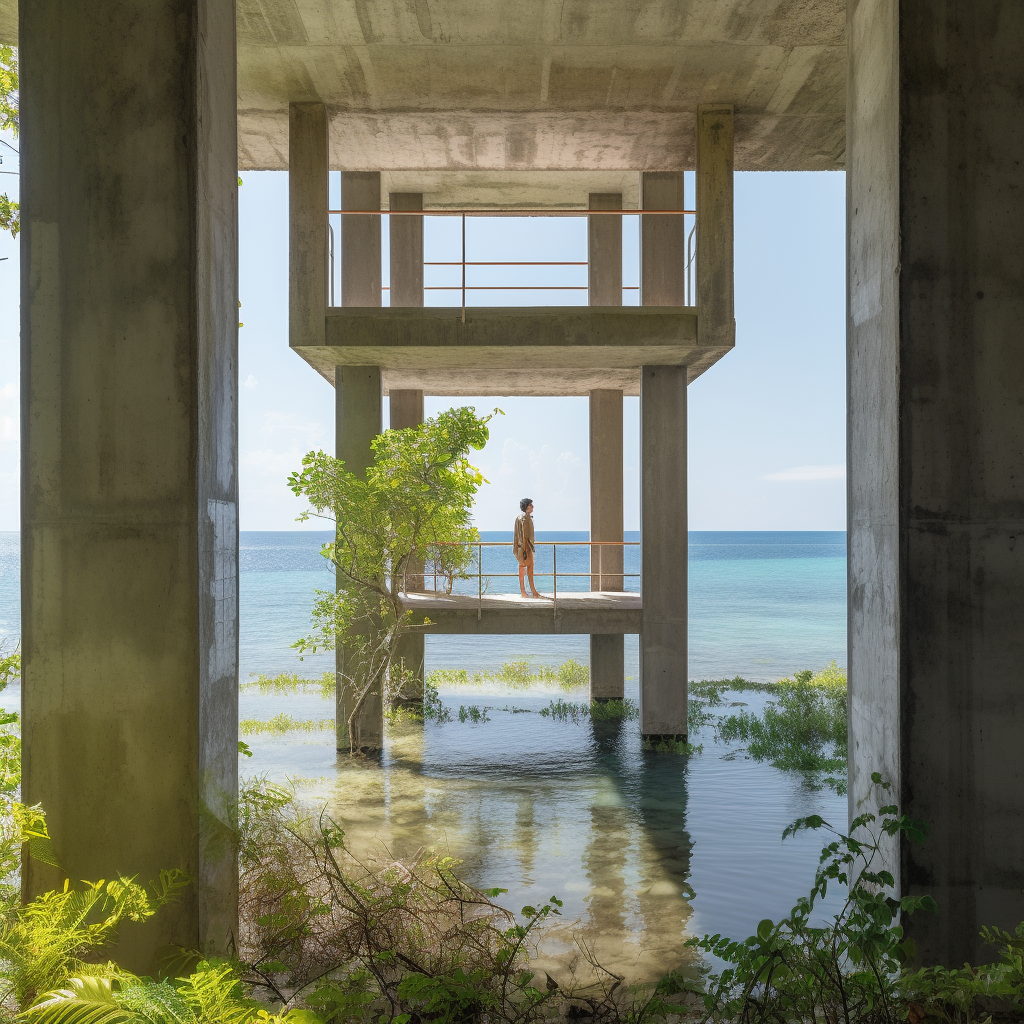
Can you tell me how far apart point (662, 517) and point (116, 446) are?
9076 mm

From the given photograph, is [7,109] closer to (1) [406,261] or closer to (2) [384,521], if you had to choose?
(2) [384,521]

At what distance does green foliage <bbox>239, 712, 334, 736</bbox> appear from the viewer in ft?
42.9

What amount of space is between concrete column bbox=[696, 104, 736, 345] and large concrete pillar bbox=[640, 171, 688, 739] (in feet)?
5.18

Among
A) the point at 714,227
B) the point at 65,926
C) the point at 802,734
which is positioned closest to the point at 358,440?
the point at 714,227

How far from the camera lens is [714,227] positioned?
10.7 meters

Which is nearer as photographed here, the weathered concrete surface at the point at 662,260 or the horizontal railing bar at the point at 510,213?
the horizontal railing bar at the point at 510,213

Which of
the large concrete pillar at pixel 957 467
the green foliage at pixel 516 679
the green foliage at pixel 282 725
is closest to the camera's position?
the large concrete pillar at pixel 957 467

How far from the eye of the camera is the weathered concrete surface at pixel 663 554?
40.0ft

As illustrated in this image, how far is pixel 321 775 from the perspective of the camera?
416 inches

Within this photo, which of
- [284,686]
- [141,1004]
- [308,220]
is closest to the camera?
[141,1004]

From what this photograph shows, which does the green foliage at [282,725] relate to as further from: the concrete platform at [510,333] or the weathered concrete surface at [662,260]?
the weathered concrete surface at [662,260]

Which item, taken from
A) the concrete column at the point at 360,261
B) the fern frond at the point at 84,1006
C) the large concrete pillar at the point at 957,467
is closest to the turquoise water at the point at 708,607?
the concrete column at the point at 360,261

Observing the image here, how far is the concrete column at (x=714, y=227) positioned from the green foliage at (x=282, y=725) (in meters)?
8.16

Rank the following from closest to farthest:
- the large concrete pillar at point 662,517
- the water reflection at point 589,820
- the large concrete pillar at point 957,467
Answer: the large concrete pillar at point 957,467 → the water reflection at point 589,820 → the large concrete pillar at point 662,517
